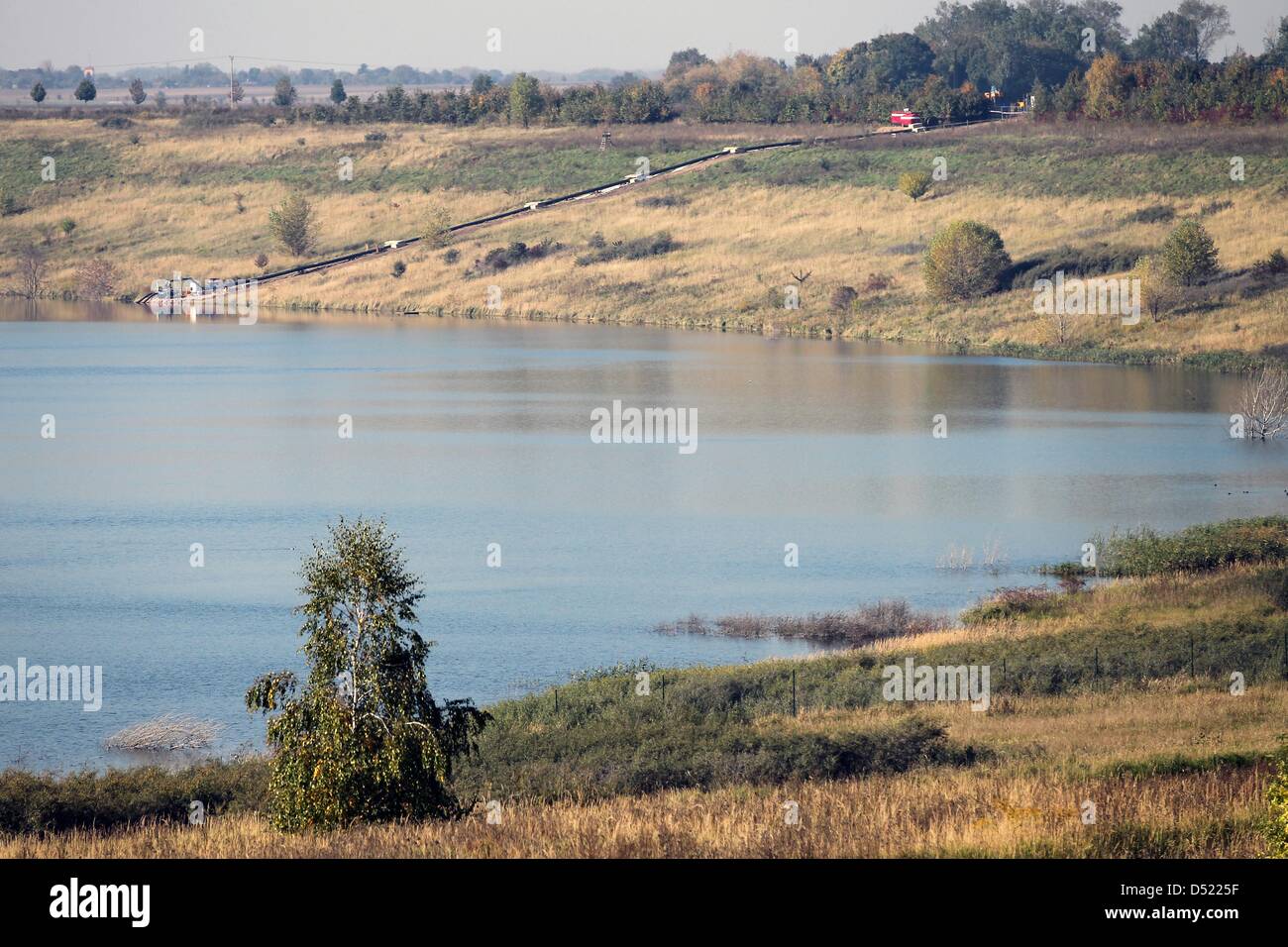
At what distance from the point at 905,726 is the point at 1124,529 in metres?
20.8

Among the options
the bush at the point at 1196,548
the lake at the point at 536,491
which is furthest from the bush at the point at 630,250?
the bush at the point at 1196,548

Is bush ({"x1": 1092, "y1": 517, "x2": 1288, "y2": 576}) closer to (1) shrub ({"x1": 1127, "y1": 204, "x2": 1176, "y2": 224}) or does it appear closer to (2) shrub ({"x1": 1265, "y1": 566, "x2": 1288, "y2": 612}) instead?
(2) shrub ({"x1": 1265, "y1": 566, "x2": 1288, "y2": 612})

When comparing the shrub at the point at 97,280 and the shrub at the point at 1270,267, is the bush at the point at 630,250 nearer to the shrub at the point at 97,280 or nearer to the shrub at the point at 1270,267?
the shrub at the point at 97,280

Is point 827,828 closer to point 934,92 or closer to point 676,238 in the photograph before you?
point 676,238

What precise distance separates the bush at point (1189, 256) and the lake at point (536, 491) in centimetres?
688

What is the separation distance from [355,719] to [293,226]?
358 feet

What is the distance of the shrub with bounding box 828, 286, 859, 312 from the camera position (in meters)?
98.2

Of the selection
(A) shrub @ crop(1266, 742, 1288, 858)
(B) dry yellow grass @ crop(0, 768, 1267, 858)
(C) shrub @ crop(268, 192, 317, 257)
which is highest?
(C) shrub @ crop(268, 192, 317, 257)

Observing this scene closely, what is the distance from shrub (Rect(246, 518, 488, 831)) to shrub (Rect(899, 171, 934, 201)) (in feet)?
321

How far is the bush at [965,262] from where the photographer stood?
304ft

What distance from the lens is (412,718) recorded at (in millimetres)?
17828

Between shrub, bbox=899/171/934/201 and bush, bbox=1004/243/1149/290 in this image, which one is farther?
shrub, bbox=899/171/934/201

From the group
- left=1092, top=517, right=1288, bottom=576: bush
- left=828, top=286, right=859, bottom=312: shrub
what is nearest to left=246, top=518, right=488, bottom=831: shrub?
left=1092, top=517, right=1288, bottom=576: bush
